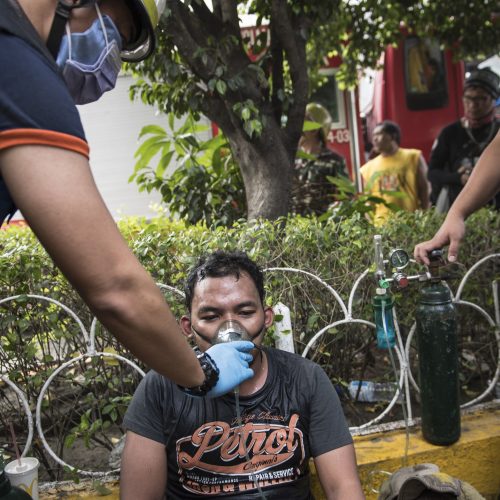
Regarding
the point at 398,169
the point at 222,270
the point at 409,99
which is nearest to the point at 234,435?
the point at 222,270

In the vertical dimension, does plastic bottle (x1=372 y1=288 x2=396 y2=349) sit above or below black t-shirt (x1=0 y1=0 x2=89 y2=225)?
below

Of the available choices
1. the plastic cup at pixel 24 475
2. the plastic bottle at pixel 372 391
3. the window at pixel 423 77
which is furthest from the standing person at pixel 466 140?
the plastic cup at pixel 24 475

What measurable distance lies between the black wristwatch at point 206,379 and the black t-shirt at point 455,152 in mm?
4270

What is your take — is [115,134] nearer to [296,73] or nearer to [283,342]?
[296,73]

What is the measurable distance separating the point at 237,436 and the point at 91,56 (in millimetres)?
1375

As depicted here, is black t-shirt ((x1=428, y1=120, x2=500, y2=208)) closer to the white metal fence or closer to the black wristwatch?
the white metal fence

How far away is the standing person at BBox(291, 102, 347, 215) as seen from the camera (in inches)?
200

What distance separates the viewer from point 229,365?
170cm

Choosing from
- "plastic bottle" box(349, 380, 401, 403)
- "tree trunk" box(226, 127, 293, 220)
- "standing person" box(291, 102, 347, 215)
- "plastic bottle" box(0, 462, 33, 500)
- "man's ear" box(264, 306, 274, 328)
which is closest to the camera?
"plastic bottle" box(0, 462, 33, 500)

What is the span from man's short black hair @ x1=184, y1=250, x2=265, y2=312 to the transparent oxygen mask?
0.69ft

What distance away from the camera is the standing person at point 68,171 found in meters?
1.12

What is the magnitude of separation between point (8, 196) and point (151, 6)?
0.59 meters

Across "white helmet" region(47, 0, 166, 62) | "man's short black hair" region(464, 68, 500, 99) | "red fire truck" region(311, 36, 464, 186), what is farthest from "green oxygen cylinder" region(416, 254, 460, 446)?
"red fire truck" region(311, 36, 464, 186)

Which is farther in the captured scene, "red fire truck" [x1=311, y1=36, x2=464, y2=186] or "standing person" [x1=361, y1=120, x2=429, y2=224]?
"red fire truck" [x1=311, y1=36, x2=464, y2=186]
